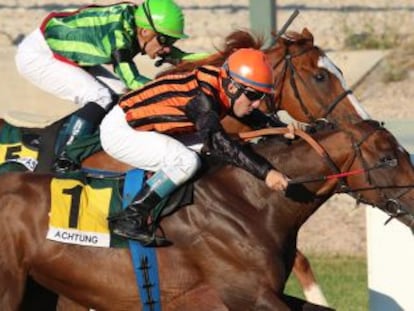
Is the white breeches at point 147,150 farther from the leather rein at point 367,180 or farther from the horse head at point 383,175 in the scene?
the horse head at point 383,175

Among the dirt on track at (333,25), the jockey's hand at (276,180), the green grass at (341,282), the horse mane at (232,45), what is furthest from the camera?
the dirt on track at (333,25)

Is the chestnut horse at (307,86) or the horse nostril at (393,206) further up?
the horse nostril at (393,206)

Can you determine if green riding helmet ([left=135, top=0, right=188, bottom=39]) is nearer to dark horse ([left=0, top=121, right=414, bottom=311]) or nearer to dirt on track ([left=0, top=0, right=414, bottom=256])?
dark horse ([left=0, top=121, right=414, bottom=311])

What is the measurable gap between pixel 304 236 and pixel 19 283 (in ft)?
15.4

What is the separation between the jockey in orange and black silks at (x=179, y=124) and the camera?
6727 millimetres

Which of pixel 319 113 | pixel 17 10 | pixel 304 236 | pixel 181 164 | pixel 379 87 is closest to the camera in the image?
pixel 181 164

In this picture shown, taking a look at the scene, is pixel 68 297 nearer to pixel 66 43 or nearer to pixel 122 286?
pixel 122 286

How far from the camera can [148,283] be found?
695 cm

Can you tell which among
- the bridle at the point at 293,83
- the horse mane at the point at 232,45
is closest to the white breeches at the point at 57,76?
the horse mane at the point at 232,45

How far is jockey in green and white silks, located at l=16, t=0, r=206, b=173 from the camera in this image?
8.30 m

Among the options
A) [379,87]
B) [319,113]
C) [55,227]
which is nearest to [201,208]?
[55,227]

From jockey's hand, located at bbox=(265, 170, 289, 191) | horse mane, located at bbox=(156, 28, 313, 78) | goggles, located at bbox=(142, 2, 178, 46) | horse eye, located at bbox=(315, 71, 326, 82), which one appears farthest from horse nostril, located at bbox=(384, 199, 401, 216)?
goggles, located at bbox=(142, 2, 178, 46)

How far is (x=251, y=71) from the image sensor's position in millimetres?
6746

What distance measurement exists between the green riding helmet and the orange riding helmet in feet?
4.85
